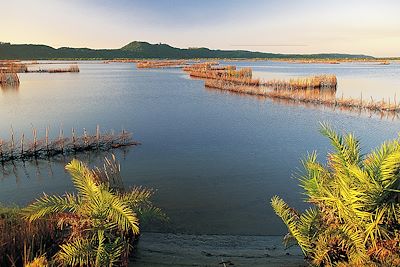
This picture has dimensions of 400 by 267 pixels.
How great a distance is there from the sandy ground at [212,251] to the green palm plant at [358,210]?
132cm

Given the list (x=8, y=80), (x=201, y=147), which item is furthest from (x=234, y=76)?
(x=201, y=147)

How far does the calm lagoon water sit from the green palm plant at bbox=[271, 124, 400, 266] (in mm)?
3791

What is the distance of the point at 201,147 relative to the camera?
66.1 ft

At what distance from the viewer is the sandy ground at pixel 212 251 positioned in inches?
304

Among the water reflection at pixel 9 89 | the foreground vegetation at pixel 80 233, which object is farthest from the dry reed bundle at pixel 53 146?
the water reflection at pixel 9 89

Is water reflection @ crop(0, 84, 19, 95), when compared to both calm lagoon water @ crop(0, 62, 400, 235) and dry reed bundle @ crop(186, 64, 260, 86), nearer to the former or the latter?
calm lagoon water @ crop(0, 62, 400, 235)

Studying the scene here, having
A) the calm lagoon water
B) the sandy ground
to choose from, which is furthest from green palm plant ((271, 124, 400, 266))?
the calm lagoon water

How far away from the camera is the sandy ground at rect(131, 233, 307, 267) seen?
7.72 m

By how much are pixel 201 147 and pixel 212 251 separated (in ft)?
38.8

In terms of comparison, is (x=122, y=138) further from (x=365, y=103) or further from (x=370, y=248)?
(x=365, y=103)

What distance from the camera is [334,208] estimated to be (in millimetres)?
6402

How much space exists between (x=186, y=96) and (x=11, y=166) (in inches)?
1119

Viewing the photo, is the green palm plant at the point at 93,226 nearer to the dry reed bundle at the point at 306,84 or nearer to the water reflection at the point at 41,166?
the water reflection at the point at 41,166

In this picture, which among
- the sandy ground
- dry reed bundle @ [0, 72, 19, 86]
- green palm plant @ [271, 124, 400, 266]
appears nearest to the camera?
green palm plant @ [271, 124, 400, 266]
